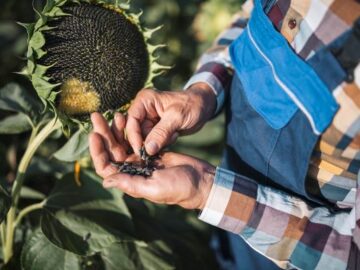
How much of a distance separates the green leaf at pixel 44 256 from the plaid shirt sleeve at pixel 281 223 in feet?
1.19

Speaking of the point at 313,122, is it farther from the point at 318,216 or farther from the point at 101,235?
the point at 101,235

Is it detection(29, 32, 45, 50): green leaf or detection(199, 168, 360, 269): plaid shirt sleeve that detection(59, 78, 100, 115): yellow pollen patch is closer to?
detection(29, 32, 45, 50): green leaf

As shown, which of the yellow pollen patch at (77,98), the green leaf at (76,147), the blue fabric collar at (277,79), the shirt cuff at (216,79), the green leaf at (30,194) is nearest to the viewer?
the blue fabric collar at (277,79)

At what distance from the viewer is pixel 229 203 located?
37.7 inches

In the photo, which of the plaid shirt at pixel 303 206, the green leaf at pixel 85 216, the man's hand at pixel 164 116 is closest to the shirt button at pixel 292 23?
the plaid shirt at pixel 303 206

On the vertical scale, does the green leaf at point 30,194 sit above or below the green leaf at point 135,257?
below

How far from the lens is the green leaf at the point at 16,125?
47.4 inches

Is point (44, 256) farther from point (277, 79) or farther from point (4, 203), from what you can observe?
point (277, 79)

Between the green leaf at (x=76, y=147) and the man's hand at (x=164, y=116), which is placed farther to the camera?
the green leaf at (x=76, y=147)

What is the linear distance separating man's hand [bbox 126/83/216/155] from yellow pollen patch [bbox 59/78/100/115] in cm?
8

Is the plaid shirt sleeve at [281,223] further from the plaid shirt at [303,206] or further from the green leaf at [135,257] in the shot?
the green leaf at [135,257]

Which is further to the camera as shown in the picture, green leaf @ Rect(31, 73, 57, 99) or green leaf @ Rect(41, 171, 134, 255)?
green leaf @ Rect(41, 171, 134, 255)

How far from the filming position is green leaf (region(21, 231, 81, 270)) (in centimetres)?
111

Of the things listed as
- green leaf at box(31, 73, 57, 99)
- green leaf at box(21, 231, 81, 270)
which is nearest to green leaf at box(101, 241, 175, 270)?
green leaf at box(21, 231, 81, 270)
